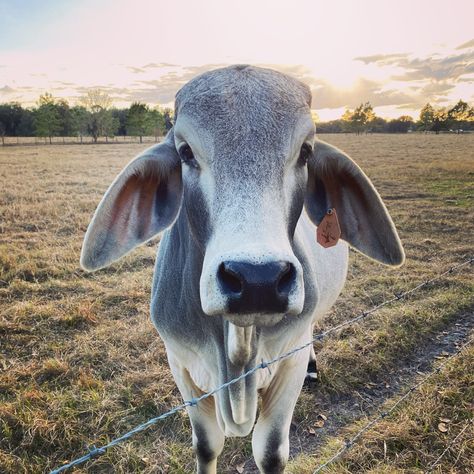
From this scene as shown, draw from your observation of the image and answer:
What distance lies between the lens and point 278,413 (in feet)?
8.92

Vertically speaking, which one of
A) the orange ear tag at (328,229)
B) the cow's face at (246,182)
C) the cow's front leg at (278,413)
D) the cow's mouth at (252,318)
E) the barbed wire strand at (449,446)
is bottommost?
the barbed wire strand at (449,446)

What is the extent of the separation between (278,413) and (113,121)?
188 ft

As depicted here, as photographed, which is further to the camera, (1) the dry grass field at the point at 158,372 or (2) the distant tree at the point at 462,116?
(2) the distant tree at the point at 462,116

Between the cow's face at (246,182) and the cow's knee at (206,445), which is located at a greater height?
the cow's face at (246,182)

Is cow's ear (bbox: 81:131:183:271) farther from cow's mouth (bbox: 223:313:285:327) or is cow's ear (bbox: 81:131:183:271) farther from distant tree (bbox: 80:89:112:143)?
distant tree (bbox: 80:89:112:143)

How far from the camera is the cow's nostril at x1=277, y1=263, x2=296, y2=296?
153 cm

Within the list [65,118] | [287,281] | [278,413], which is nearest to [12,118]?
[65,118]

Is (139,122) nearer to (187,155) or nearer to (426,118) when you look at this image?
(426,118)

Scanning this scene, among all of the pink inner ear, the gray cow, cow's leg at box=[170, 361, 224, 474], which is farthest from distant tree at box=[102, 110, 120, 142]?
the pink inner ear

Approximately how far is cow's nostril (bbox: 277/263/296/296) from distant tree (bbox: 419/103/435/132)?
67.1m

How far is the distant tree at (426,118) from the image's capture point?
61.8 meters

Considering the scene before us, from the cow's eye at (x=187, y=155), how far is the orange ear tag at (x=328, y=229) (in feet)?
2.68

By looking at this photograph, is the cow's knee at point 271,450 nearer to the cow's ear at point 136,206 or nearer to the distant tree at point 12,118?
the cow's ear at point 136,206

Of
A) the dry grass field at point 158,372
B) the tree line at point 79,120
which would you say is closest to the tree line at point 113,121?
the tree line at point 79,120
